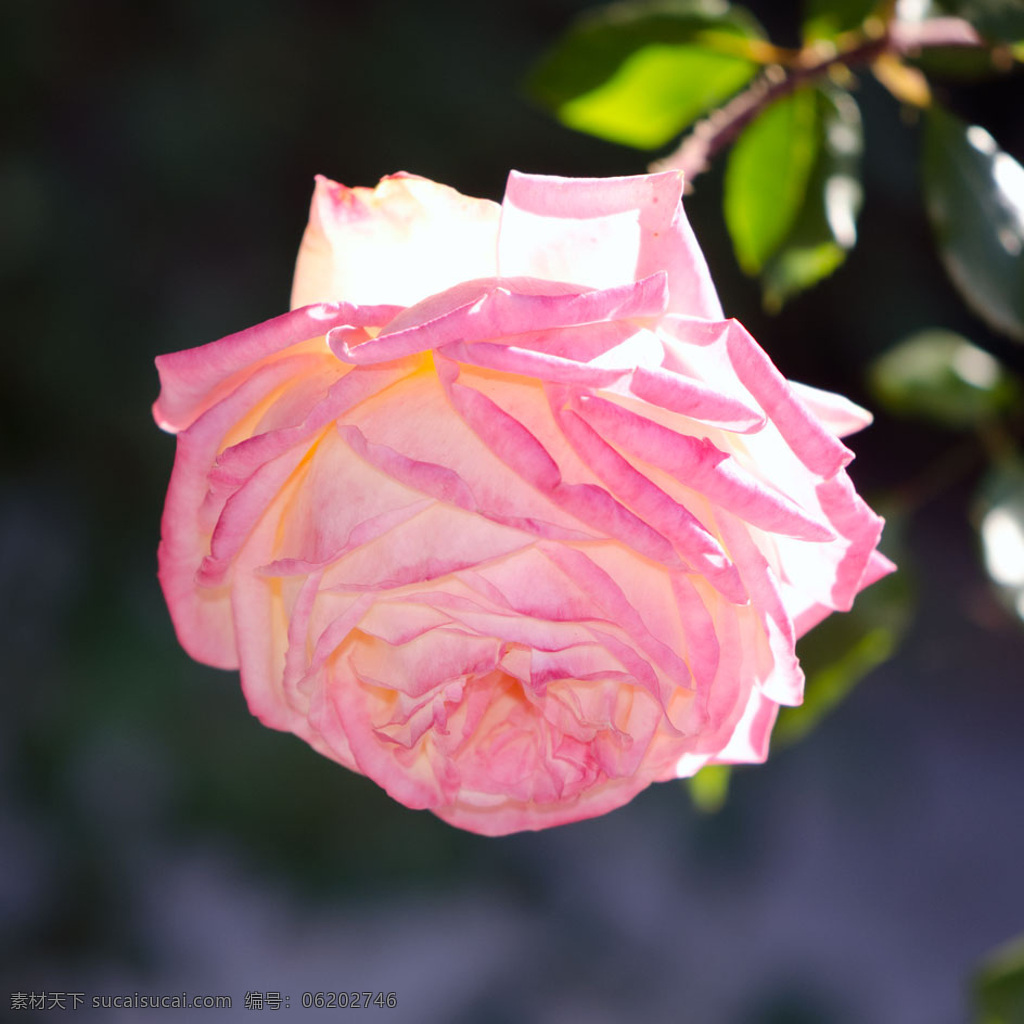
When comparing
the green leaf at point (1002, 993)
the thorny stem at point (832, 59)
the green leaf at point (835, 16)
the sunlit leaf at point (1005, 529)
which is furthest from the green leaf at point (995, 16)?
the green leaf at point (1002, 993)

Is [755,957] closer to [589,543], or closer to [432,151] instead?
[432,151]

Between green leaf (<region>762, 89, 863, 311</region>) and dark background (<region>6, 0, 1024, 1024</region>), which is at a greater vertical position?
green leaf (<region>762, 89, 863, 311</region>)

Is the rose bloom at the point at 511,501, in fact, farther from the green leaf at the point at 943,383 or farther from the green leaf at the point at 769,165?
the green leaf at the point at 943,383

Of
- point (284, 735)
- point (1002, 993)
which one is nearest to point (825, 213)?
point (1002, 993)

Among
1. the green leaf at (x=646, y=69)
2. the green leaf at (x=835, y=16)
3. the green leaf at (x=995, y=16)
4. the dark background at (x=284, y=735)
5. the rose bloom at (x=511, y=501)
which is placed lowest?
the dark background at (x=284, y=735)

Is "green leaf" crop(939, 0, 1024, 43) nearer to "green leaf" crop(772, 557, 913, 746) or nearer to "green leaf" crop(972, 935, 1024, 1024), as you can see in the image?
"green leaf" crop(772, 557, 913, 746)

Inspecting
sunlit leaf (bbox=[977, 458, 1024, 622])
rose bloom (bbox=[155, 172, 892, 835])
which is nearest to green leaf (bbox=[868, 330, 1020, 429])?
sunlit leaf (bbox=[977, 458, 1024, 622])
